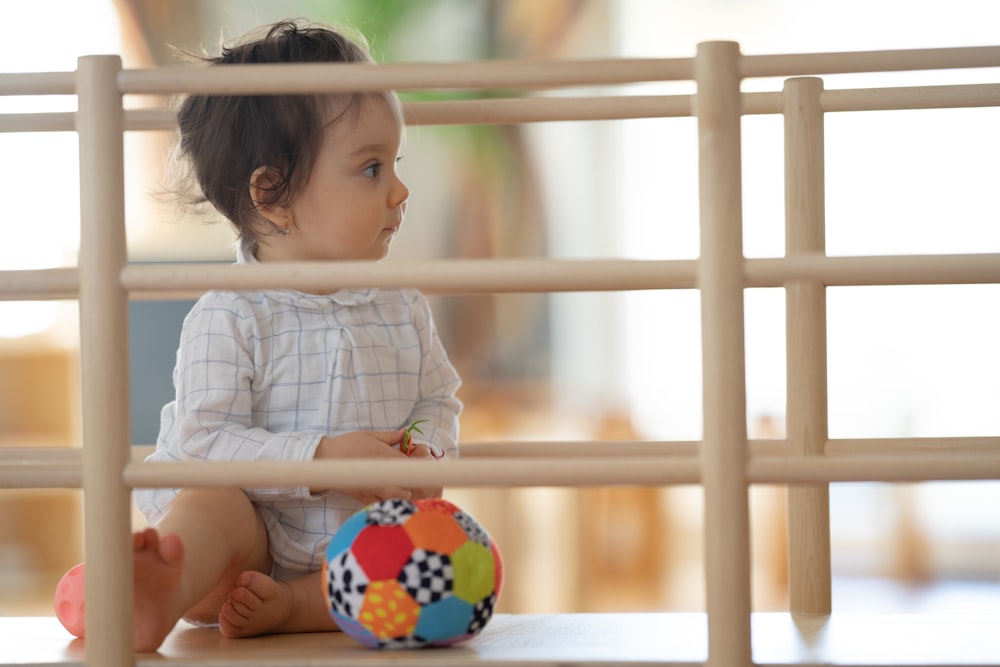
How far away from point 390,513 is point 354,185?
42 centimetres

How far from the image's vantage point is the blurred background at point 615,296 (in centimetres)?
388

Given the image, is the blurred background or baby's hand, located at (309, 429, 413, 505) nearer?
baby's hand, located at (309, 429, 413, 505)

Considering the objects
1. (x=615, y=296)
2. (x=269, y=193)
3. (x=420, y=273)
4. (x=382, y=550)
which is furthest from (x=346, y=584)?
(x=615, y=296)

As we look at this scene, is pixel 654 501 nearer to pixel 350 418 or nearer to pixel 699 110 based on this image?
pixel 350 418

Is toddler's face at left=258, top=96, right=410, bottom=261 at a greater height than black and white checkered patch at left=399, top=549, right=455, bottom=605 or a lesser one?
greater

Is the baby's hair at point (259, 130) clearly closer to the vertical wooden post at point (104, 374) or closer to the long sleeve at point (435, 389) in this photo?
the long sleeve at point (435, 389)

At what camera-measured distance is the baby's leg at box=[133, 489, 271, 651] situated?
0.91 meters

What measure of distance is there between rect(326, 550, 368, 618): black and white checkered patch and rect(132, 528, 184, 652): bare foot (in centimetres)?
12

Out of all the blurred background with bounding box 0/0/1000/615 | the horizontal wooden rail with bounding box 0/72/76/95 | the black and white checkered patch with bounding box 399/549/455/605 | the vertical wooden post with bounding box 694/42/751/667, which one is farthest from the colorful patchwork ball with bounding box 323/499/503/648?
the blurred background with bounding box 0/0/1000/615

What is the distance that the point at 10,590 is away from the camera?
3.89 metres

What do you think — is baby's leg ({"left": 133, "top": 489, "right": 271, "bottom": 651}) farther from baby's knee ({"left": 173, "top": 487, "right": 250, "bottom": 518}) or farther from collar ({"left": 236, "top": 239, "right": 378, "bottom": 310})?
collar ({"left": 236, "top": 239, "right": 378, "bottom": 310})

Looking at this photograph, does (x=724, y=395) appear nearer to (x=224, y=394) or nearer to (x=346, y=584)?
(x=346, y=584)

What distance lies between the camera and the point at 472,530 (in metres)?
0.94

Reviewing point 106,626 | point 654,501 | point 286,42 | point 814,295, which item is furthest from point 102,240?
point 654,501
